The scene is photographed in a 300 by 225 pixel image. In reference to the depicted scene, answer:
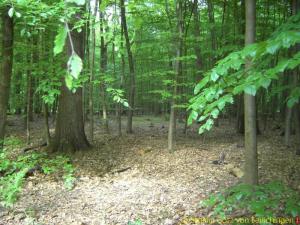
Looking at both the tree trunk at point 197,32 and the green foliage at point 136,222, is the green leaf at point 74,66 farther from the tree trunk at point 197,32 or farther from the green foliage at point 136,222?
the tree trunk at point 197,32

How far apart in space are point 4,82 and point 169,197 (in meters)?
4.87

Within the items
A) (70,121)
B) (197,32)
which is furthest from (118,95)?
(197,32)

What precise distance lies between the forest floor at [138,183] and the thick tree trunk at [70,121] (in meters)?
0.59

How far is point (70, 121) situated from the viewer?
9.82m

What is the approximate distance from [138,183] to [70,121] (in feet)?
12.3

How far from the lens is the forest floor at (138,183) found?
5.65 meters

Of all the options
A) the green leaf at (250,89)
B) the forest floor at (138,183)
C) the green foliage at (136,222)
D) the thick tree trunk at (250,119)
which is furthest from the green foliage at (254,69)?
the forest floor at (138,183)

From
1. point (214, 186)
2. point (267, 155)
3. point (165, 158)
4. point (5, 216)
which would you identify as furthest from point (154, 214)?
point (267, 155)

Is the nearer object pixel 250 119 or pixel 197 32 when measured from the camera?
pixel 250 119

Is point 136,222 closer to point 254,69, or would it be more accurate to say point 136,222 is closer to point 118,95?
point 118,95

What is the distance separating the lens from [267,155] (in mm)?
8562

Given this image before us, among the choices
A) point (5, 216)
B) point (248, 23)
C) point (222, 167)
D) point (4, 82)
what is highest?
point (248, 23)

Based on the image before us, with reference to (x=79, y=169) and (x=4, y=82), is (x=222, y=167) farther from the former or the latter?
(x=4, y=82)

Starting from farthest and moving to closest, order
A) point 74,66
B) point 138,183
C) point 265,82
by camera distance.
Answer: point 138,183
point 265,82
point 74,66
